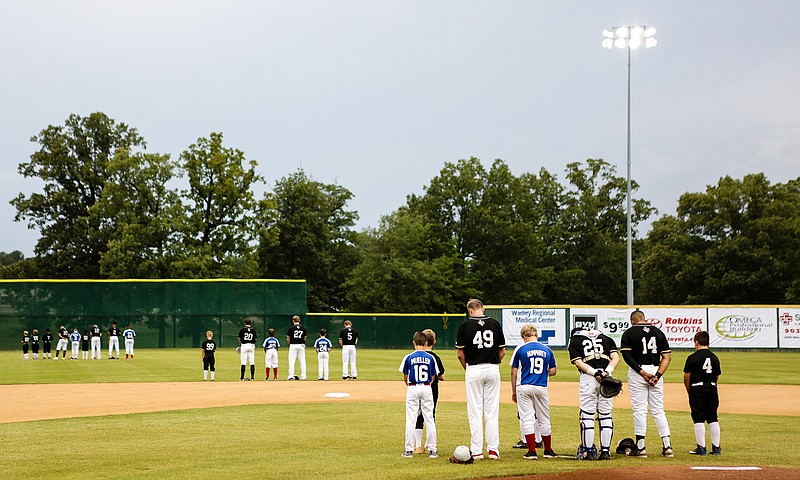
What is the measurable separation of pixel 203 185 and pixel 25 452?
49530 millimetres

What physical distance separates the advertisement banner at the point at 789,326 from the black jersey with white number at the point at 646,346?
34.0m

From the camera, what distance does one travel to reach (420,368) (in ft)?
36.1

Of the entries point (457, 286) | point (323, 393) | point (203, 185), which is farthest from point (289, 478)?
point (457, 286)

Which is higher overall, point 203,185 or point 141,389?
point 203,185

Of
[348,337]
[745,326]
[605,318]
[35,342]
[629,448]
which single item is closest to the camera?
[629,448]

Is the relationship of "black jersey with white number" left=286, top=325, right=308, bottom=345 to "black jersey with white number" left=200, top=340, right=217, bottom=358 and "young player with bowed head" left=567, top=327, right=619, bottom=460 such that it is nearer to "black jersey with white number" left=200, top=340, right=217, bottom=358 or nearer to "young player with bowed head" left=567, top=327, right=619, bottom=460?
"black jersey with white number" left=200, top=340, right=217, bottom=358

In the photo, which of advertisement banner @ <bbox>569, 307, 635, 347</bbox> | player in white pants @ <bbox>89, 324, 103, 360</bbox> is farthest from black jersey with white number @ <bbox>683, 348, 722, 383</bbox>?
player in white pants @ <bbox>89, 324, 103, 360</bbox>

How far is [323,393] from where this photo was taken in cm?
2275

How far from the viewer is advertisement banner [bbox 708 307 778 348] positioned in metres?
41.8

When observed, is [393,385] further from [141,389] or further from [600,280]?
[600,280]

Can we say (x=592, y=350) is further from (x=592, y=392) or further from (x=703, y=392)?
(x=703, y=392)

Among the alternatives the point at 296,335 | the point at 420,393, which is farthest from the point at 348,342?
the point at 420,393

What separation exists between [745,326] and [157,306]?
31.3 metres

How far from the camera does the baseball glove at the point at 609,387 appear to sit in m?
10.6
